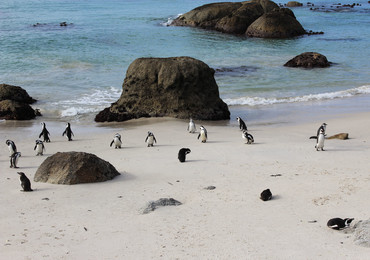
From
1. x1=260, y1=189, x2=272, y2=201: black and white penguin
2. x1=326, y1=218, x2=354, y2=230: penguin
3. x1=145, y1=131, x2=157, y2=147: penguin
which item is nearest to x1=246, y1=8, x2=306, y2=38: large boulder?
x1=145, y1=131, x2=157, y2=147: penguin

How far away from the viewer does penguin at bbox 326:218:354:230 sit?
25.7 feet

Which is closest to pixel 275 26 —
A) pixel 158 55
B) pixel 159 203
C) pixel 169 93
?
pixel 158 55

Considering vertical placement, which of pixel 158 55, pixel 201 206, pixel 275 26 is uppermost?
pixel 275 26

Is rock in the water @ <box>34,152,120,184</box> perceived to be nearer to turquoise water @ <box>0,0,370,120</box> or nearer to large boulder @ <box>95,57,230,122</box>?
large boulder @ <box>95,57,230,122</box>

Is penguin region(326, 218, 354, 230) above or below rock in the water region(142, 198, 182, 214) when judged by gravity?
above

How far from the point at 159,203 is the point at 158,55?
26.8 metres

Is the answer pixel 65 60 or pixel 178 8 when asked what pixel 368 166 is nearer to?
pixel 65 60

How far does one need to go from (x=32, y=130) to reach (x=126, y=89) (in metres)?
3.69

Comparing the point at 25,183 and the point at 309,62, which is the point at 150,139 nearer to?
the point at 25,183

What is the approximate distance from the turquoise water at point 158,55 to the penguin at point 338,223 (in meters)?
12.6

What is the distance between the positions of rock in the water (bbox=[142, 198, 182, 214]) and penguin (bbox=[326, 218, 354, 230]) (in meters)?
2.64

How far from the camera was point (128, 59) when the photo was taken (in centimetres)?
3309

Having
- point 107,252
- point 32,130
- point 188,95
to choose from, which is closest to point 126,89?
point 188,95

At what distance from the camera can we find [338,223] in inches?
308
